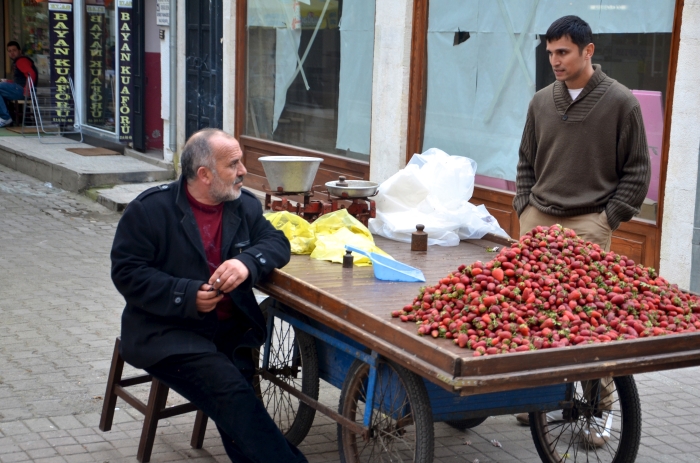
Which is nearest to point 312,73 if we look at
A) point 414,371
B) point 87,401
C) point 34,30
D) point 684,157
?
point 684,157

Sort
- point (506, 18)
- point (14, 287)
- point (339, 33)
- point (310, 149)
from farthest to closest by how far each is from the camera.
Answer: point (310, 149), point (339, 33), point (506, 18), point (14, 287)

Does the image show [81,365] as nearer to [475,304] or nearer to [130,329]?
[130,329]

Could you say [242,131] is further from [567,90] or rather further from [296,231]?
[567,90]

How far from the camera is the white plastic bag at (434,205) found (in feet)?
16.3

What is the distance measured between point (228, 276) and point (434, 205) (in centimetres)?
162

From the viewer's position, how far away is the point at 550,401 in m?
3.87

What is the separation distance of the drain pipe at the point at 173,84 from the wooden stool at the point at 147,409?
332 inches

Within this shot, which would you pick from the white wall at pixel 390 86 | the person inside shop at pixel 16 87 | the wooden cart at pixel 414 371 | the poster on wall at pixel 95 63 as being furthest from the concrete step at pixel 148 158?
the wooden cart at pixel 414 371

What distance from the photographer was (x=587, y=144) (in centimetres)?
441

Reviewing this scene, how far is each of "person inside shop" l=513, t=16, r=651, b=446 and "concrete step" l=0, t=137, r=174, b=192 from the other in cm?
853

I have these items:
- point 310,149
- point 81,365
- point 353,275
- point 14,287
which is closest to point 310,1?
point 310,149

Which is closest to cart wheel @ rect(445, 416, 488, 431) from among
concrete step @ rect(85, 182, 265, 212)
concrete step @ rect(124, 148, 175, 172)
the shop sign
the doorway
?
→ concrete step @ rect(85, 182, 265, 212)

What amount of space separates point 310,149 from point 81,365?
18.9 feet

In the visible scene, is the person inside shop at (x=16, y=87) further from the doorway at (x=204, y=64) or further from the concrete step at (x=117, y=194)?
the concrete step at (x=117, y=194)
